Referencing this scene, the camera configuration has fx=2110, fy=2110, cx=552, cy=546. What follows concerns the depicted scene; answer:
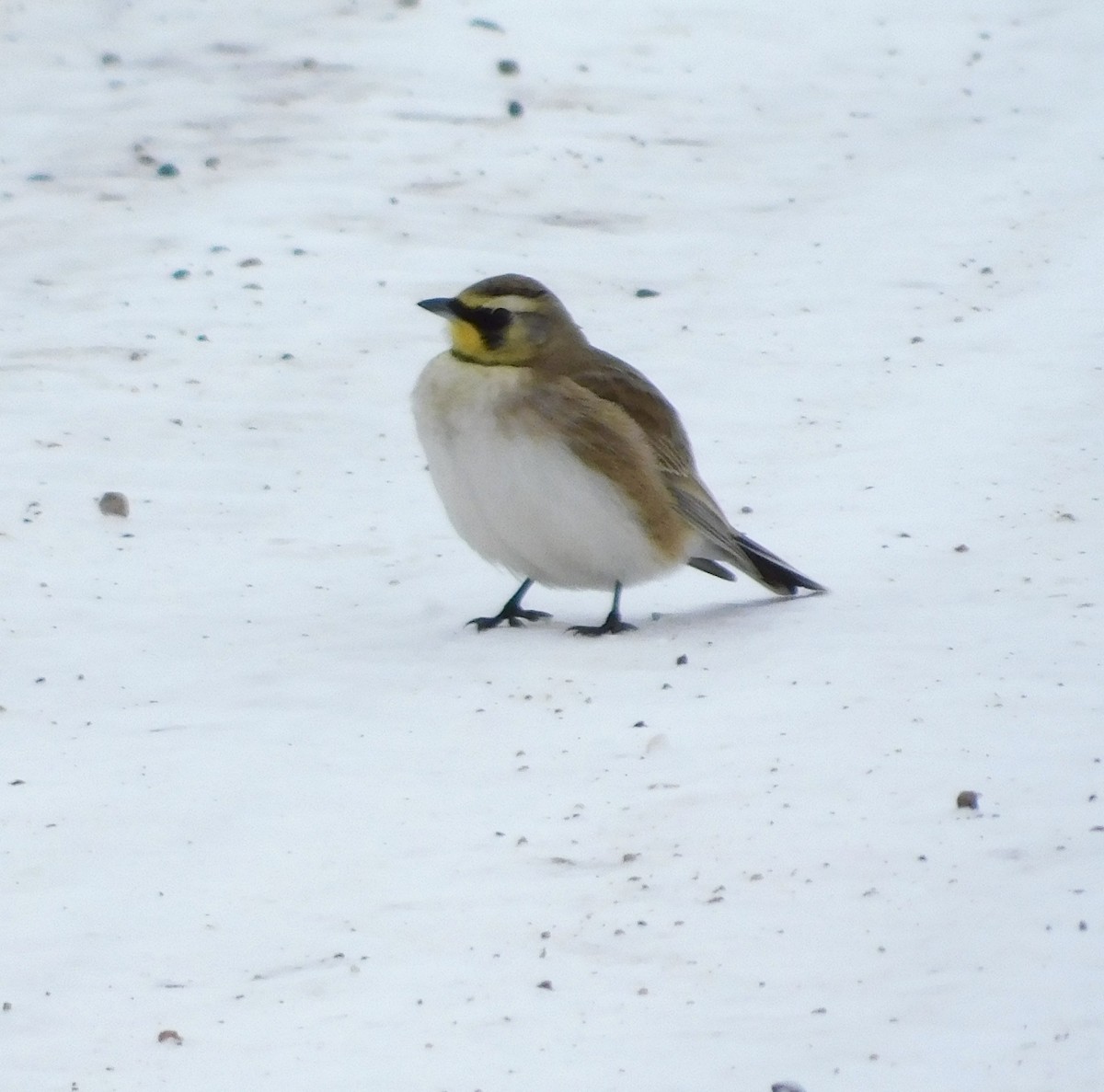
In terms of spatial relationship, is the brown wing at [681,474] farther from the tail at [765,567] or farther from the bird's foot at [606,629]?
the bird's foot at [606,629]

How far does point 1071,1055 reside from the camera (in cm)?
320

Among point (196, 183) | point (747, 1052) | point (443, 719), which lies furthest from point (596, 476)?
point (196, 183)

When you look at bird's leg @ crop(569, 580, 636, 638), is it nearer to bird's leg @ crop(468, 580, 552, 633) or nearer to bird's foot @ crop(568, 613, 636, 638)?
bird's foot @ crop(568, 613, 636, 638)

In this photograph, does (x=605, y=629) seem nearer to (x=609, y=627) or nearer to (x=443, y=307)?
(x=609, y=627)

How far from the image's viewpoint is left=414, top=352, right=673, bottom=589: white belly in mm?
5746

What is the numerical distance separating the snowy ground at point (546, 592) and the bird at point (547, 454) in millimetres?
240

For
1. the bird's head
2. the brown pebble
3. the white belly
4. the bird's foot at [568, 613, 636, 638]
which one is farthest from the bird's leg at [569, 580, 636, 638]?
the brown pebble

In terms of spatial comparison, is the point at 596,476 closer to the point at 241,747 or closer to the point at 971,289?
the point at 241,747

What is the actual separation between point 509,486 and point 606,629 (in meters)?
0.53

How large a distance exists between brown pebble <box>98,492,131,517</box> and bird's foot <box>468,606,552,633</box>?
59.4 inches

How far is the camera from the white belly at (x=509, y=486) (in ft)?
18.9

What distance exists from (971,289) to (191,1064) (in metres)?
7.09

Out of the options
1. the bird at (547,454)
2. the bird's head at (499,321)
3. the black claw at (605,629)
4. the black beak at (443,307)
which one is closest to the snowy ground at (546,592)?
the black claw at (605,629)

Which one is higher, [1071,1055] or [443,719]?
[1071,1055]
